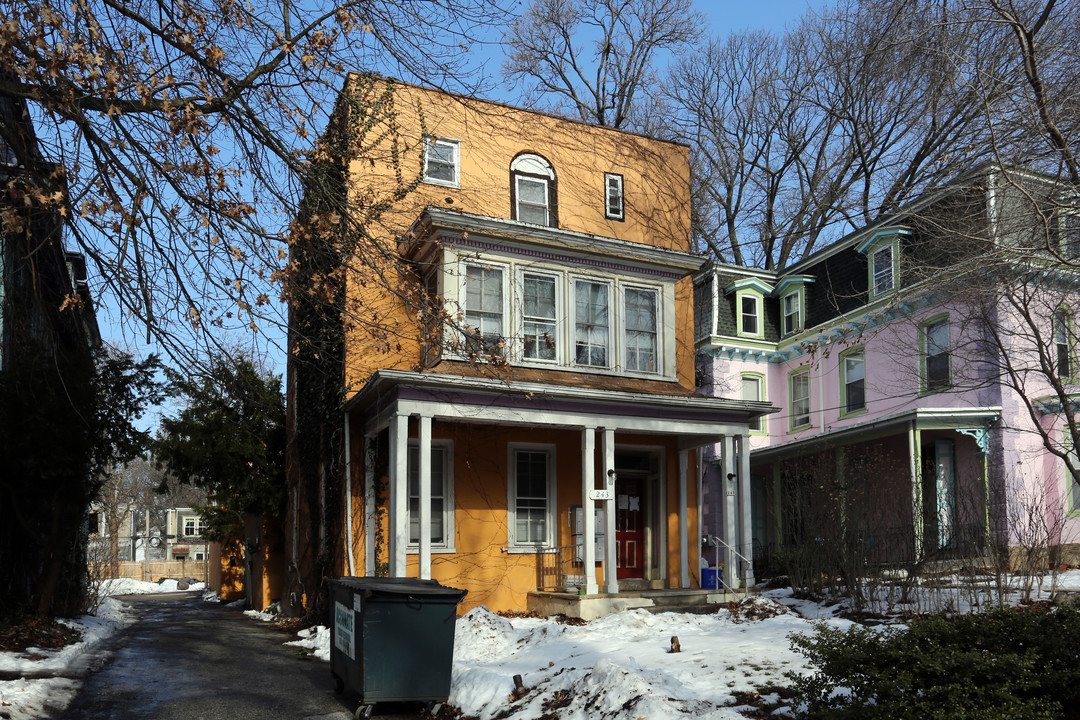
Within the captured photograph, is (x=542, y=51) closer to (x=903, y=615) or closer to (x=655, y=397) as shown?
(x=655, y=397)

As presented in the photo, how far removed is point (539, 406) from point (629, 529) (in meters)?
4.11

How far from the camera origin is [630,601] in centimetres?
1445

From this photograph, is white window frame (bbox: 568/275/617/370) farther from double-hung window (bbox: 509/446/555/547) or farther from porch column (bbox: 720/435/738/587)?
porch column (bbox: 720/435/738/587)

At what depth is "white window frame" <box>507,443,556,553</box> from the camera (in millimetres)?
16016

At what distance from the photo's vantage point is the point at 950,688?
6.02 metres

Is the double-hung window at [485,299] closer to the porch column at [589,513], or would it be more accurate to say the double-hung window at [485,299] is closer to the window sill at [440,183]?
the window sill at [440,183]

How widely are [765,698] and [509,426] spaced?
8.72m

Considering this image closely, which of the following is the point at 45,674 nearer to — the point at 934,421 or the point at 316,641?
the point at 316,641

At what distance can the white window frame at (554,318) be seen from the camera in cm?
1586

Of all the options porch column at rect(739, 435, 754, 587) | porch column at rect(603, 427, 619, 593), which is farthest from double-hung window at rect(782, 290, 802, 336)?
porch column at rect(603, 427, 619, 593)

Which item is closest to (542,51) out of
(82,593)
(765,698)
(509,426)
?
(509,426)

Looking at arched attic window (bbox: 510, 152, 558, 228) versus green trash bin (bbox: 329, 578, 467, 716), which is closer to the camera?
green trash bin (bbox: 329, 578, 467, 716)

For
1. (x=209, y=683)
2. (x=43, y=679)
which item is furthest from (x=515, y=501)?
(x=43, y=679)

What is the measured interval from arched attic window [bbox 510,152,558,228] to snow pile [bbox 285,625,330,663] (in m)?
8.04
